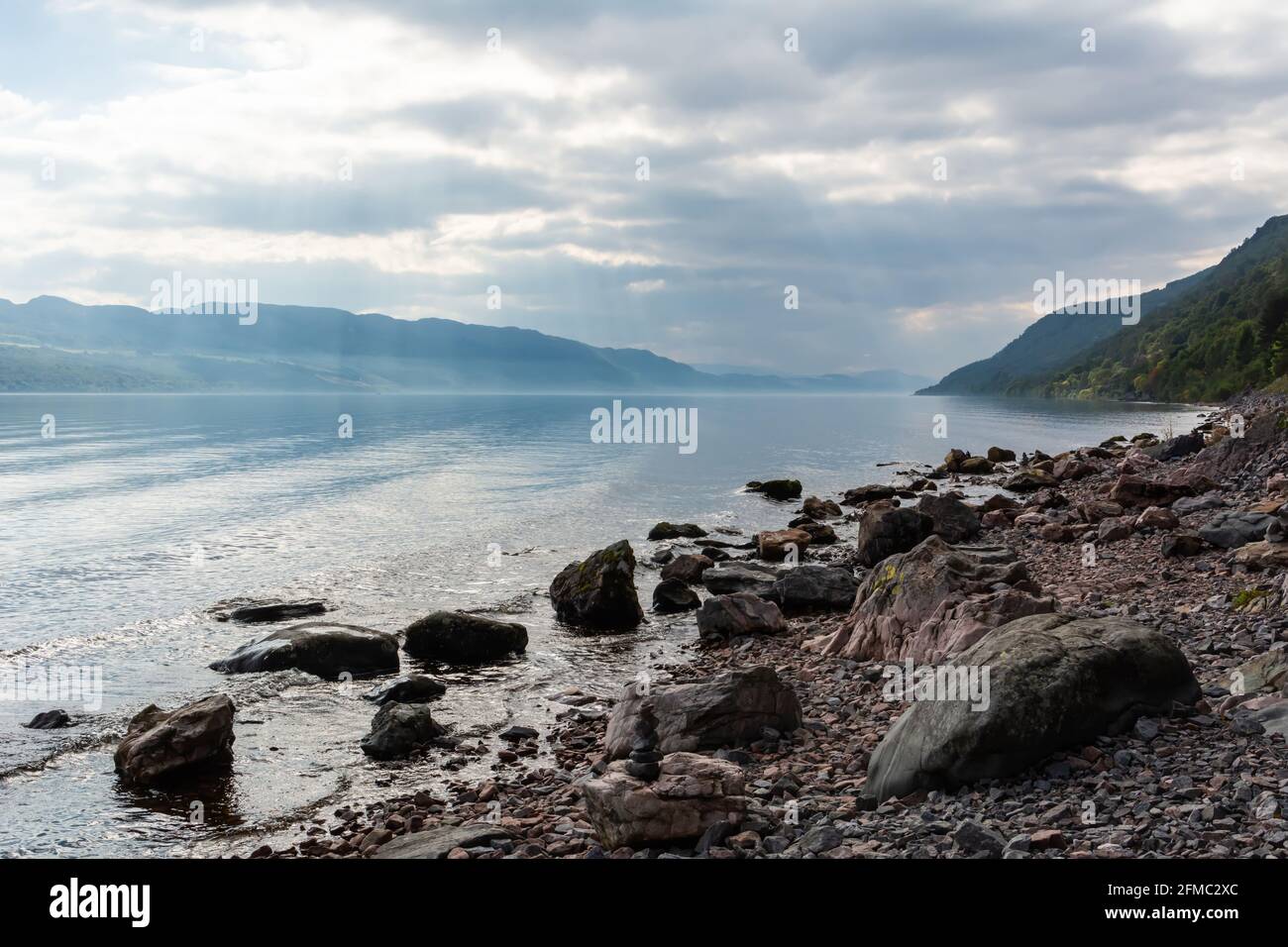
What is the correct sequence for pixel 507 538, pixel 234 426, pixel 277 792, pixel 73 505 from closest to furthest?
pixel 277 792 → pixel 507 538 → pixel 73 505 → pixel 234 426

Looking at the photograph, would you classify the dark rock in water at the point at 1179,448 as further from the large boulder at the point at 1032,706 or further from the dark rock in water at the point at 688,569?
the large boulder at the point at 1032,706

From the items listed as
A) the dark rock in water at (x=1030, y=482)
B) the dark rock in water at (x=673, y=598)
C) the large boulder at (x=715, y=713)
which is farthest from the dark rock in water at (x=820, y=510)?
the large boulder at (x=715, y=713)

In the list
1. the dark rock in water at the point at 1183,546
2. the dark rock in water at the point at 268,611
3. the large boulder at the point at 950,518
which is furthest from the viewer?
the large boulder at the point at 950,518

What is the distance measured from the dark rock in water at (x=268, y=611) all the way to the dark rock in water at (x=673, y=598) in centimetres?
1125

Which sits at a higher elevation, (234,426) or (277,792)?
(234,426)

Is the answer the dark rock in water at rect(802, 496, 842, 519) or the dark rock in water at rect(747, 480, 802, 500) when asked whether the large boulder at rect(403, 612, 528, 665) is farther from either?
the dark rock in water at rect(747, 480, 802, 500)

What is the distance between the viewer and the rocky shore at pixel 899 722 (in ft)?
31.6

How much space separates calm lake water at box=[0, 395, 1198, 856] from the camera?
1543 cm

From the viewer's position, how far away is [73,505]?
50562 mm

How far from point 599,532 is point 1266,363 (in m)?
139

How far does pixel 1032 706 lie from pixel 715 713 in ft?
18.2
